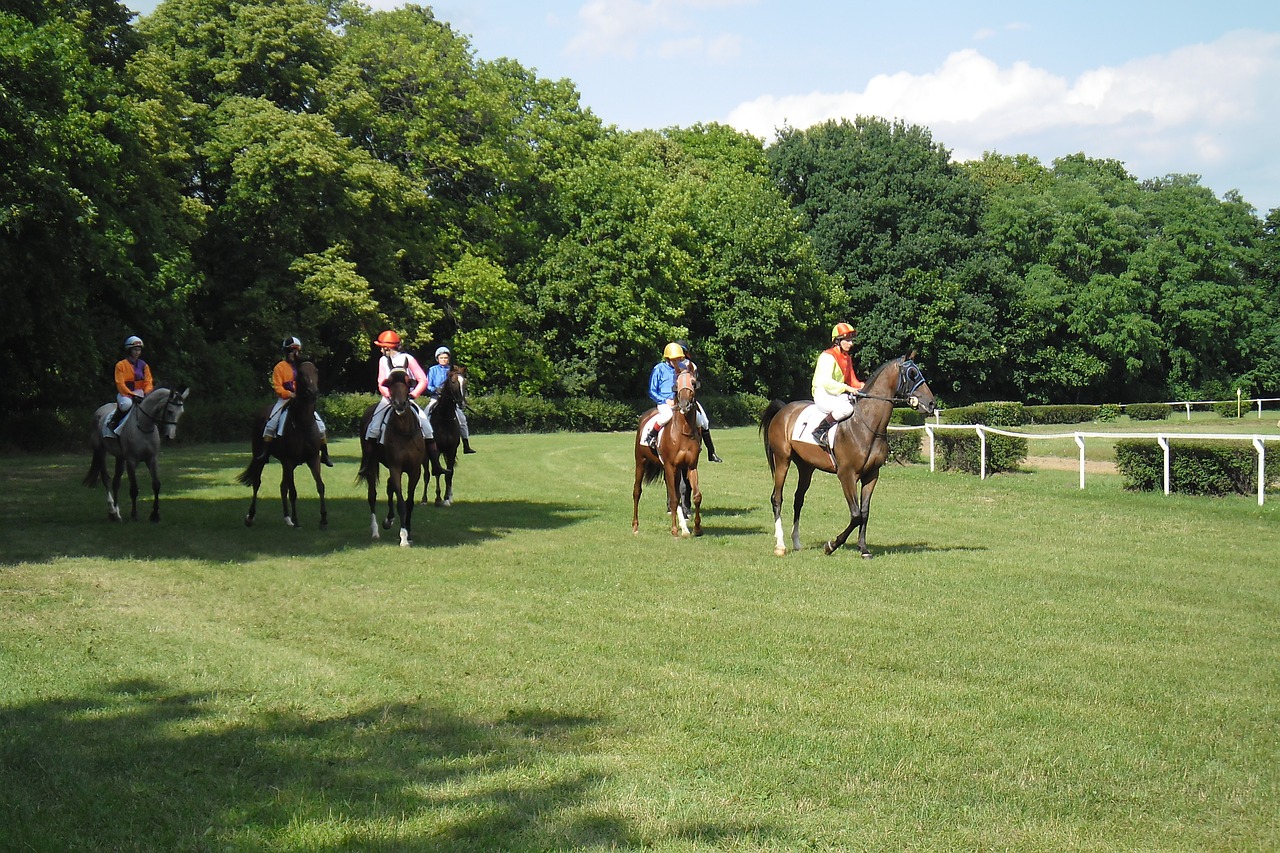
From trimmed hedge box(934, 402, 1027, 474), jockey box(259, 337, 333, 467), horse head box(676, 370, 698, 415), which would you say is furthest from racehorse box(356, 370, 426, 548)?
trimmed hedge box(934, 402, 1027, 474)

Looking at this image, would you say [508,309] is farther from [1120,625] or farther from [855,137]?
[1120,625]

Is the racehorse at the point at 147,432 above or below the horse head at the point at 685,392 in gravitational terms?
below

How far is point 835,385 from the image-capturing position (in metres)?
13.6

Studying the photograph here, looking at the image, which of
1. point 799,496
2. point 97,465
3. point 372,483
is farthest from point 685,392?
point 97,465

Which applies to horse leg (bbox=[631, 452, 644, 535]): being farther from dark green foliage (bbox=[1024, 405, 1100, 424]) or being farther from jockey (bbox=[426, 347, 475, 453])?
dark green foliage (bbox=[1024, 405, 1100, 424])

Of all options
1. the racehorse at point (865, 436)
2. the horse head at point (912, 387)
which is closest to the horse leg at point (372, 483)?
the racehorse at point (865, 436)

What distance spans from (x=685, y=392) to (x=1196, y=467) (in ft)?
33.8

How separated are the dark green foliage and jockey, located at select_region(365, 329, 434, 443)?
4220cm

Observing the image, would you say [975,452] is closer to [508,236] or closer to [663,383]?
[663,383]

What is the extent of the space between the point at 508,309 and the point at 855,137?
24238 millimetres

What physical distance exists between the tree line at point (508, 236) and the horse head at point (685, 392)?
15.9 m

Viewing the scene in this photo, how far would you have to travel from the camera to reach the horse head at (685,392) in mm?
14609

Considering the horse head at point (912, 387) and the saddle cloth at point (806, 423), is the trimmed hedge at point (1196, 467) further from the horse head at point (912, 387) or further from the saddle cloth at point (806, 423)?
the saddle cloth at point (806, 423)

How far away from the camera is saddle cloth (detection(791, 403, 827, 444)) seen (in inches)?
550
